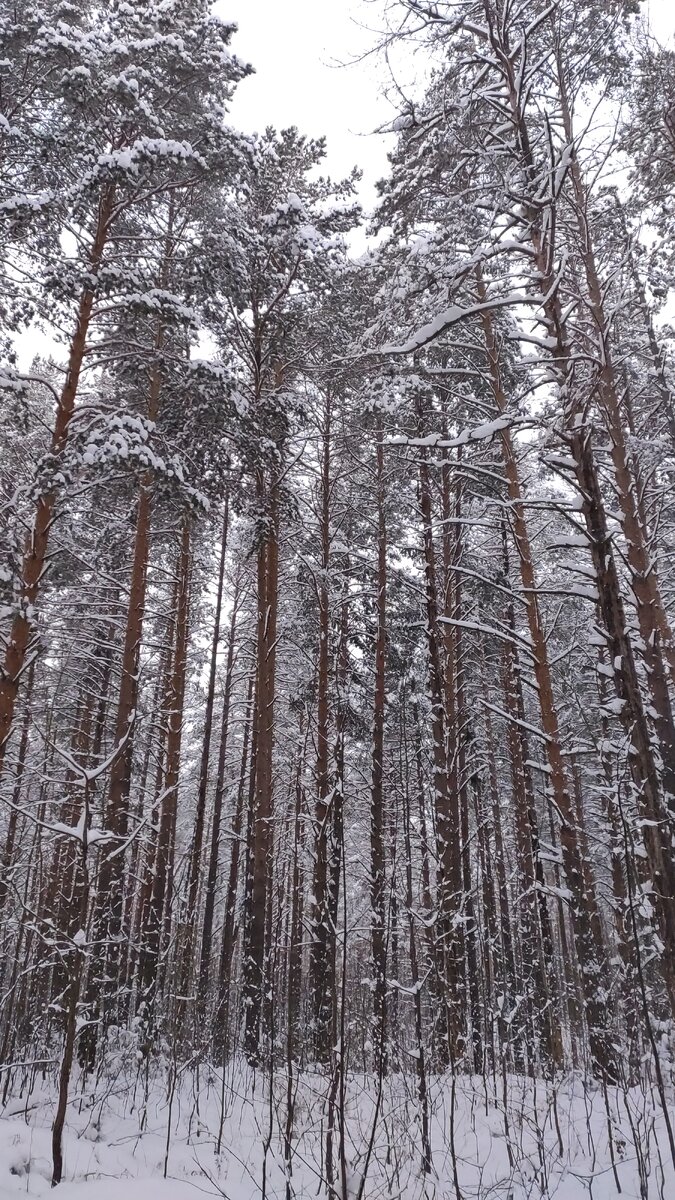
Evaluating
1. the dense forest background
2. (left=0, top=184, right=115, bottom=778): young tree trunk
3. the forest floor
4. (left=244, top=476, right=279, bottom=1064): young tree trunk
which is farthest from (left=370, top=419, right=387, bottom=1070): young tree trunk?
(left=0, top=184, right=115, bottom=778): young tree trunk

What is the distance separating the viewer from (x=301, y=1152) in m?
5.51

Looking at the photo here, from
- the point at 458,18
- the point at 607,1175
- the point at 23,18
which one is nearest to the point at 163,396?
the point at 23,18

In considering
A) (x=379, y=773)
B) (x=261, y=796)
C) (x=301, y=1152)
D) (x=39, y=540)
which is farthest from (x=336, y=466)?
(x=301, y=1152)

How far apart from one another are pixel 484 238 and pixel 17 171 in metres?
6.99

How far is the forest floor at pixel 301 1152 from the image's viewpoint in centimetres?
418

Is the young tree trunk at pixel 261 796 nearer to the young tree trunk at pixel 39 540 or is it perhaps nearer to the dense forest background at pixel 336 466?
the dense forest background at pixel 336 466

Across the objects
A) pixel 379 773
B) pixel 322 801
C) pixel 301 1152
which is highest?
pixel 379 773

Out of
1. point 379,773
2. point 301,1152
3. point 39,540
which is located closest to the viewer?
point 301,1152

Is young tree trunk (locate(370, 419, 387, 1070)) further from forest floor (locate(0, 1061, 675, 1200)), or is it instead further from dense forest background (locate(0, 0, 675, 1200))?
forest floor (locate(0, 1061, 675, 1200))

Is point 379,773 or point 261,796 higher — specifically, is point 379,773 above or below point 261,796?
above

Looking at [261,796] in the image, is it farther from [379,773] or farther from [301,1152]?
[301,1152]

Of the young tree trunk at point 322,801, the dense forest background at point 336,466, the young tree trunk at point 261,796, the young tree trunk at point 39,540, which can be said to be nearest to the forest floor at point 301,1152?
the dense forest background at point 336,466

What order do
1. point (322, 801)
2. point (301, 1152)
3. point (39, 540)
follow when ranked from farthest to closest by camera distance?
point (322, 801) → point (39, 540) → point (301, 1152)

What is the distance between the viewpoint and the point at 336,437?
1270 centimetres
